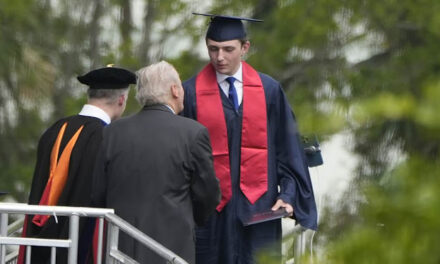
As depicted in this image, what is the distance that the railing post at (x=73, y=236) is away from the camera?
505 centimetres

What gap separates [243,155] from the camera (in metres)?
6.25

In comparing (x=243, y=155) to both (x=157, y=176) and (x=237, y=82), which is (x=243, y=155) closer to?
(x=237, y=82)

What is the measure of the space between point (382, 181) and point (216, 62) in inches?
176

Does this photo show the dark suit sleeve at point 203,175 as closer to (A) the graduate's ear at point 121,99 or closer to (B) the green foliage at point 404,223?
(A) the graduate's ear at point 121,99

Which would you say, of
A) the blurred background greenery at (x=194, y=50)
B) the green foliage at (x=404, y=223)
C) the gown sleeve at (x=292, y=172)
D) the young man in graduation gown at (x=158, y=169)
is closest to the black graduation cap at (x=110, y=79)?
the young man in graduation gown at (x=158, y=169)

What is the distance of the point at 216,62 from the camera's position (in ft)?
20.3

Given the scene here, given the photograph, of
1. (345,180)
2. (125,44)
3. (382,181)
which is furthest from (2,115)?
(382,181)

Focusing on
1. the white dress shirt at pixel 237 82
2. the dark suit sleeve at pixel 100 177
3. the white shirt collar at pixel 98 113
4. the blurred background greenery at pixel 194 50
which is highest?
the white dress shirt at pixel 237 82

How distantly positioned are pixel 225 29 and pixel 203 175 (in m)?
1.33

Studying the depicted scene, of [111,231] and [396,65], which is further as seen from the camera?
[396,65]

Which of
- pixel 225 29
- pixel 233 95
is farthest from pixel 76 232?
pixel 225 29

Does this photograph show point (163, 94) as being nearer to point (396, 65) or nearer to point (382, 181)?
point (382, 181)

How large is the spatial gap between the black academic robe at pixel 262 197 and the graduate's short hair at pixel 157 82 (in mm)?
887

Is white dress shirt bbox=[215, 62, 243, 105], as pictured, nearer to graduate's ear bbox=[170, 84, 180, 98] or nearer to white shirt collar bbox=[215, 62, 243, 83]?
white shirt collar bbox=[215, 62, 243, 83]
